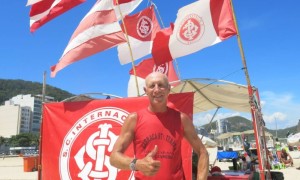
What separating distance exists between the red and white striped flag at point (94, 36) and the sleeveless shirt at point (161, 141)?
17.1 feet

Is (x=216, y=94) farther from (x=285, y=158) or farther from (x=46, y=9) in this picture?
(x=285, y=158)

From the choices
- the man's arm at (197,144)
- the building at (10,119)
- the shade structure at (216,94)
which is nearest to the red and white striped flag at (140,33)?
the shade structure at (216,94)

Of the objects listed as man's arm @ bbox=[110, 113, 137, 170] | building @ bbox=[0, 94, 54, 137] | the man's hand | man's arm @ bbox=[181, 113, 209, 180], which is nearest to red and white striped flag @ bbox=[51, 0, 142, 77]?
man's arm @ bbox=[110, 113, 137, 170]

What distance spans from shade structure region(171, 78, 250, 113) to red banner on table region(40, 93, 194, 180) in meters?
1.42

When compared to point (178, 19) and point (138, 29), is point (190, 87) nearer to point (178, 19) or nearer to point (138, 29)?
point (178, 19)

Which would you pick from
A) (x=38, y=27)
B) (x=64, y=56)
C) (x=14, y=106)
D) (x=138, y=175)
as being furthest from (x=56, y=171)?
(x=14, y=106)

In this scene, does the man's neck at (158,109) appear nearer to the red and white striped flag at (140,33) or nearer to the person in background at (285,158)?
the red and white striped flag at (140,33)

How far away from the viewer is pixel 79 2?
8156 mm

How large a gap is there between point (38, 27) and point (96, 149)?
352 cm

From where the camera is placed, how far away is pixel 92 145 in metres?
7.32

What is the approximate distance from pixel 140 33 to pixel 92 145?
5.77 m

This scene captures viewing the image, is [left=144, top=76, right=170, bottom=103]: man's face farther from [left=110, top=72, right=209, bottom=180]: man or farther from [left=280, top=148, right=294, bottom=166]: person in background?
[left=280, top=148, right=294, bottom=166]: person in background

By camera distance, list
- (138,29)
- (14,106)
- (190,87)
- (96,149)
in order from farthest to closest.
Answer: (14,106)
(138,29)
(190,87)
(96,149)

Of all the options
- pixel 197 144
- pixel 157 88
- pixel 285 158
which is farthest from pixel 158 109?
pixel 285 158
